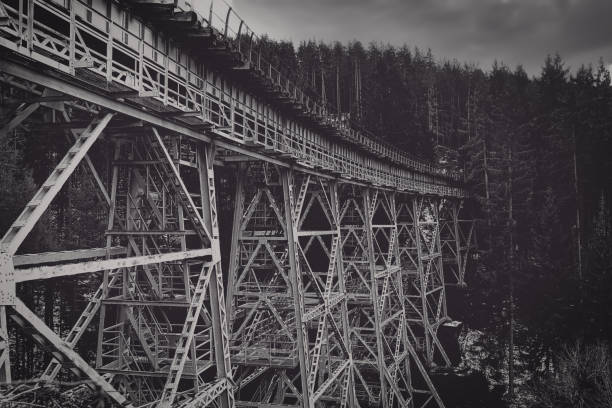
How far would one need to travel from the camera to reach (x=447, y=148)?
146ft

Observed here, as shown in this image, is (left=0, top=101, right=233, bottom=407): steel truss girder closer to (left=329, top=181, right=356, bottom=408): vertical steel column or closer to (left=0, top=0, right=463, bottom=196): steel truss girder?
(left=0, top=0, right=463, bottom=196): steel truss girder

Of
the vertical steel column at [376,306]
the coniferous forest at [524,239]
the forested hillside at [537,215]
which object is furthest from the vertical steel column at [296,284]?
the forested hillside at [537,215]

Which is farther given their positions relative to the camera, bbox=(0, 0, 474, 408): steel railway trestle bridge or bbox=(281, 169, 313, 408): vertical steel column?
bbox=(281, 169, 313, 408): vertical steel column

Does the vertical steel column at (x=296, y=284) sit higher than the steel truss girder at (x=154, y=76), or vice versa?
the steel truss girder at (x=154, y=76)

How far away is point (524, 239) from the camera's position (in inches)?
999

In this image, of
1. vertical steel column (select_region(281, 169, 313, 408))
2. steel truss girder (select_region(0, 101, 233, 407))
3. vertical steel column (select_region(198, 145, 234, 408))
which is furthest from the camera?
vertical steel column (select_region(281, 169, 313, 408))

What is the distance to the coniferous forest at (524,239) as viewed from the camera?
17.8m

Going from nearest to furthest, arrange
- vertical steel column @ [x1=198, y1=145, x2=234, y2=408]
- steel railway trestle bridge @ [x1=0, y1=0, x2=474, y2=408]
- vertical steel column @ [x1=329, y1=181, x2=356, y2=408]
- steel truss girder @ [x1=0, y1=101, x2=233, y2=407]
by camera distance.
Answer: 1. steel truss girder @ [x1=0, y1=101, x2=233, y2=407]
2. steel railway trestle bridge @ [x1=0, y1=0, x2=474, y2=408]
3. vertical steel column @ [x1=198, y1=145, x2=234, y2=408]
4. vertical steel column @ [x1=329, y1=181, x2=356, y2=408]

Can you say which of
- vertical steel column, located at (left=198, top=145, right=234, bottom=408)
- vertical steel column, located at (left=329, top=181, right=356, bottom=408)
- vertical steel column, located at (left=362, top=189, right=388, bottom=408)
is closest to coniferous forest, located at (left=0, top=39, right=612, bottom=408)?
vertical steel column, located at (left=362, top=189, right=388, bottom=408)

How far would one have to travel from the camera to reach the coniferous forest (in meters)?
17.8

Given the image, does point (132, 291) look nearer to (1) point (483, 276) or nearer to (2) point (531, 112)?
(1) point (483, 276)

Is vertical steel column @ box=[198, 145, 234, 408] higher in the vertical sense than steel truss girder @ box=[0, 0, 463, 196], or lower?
lower

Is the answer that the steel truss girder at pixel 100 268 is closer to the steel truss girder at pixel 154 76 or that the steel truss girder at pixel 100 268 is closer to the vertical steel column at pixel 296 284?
the steel truss girder at pixel 154 76

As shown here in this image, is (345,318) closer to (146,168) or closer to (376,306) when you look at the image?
(376,306)
